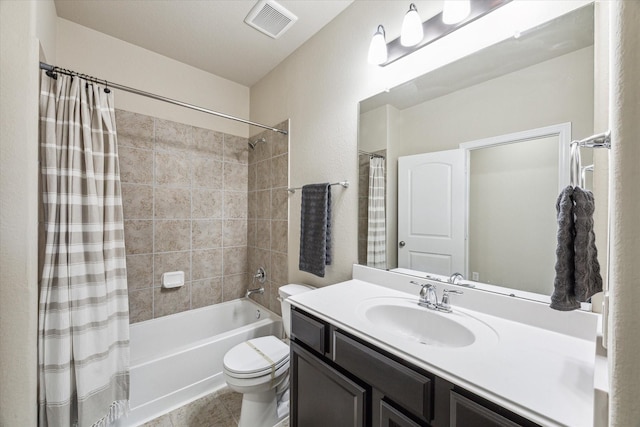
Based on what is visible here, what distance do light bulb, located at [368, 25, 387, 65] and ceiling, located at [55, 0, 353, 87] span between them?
453 mm

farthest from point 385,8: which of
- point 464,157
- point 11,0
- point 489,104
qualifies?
point 11,0

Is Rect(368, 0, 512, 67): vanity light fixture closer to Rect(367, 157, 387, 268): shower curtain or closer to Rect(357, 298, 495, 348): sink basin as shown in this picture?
Rect(367, 157, 387, 268): shower curtain

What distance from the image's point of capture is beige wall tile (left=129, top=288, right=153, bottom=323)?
1959 mm

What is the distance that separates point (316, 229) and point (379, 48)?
1099 mm

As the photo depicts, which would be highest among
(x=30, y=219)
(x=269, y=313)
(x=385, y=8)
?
(x=385, y=8)

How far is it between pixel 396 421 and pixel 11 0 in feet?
6.57

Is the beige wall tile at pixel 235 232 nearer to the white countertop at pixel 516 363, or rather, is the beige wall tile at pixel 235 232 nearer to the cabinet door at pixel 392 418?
the white countertop at pixel 516 363

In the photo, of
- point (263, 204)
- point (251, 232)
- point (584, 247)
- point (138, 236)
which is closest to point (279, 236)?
point (263, 204)

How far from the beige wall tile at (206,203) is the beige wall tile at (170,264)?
37cm

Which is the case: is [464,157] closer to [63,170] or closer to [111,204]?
[111,204]

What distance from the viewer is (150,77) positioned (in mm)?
2074

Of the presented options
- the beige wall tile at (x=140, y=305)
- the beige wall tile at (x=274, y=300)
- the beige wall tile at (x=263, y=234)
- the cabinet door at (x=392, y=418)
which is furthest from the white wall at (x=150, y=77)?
the cabinet door at (x=392, y=418)

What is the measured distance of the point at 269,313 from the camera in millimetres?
2234

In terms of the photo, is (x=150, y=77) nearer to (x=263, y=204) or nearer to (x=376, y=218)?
(x=263, y=204)
